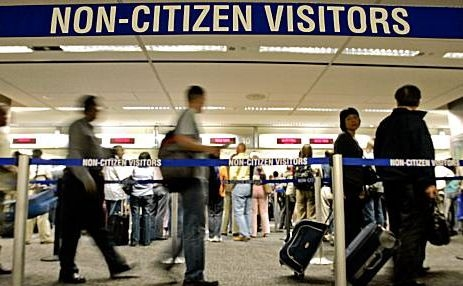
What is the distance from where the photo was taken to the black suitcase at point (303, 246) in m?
3.15

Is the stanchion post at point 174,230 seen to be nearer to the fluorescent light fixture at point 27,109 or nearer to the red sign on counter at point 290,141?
the fluorescent light fixture at point 27,109

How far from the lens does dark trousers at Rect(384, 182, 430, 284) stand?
262cm

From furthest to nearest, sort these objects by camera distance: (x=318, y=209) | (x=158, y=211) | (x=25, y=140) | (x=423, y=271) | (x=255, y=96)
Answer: (x=25, y=140), (x=255, y=96), (x=158, y=211), (x=318, y=209), (x=423, y=271)

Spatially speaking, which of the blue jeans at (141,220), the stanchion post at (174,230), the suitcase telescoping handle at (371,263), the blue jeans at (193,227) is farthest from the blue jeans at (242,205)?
the suitcase telescoping handle at (371,263)

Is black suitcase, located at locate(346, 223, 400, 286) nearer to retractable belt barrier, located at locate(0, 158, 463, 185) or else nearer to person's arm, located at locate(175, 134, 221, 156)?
retractable belt barrier, located at locate(0, 158, 463, 185)

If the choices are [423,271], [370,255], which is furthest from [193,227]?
[423,271]

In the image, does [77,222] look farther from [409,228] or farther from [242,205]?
[242,205]

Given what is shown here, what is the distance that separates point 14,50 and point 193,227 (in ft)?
14.6

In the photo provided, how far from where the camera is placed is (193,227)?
2.77m

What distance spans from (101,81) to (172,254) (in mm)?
4881

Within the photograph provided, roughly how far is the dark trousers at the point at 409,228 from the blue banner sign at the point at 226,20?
1.13 m

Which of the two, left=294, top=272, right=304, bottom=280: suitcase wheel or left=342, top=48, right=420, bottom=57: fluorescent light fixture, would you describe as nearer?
left=294, top=272, right=304, bottom=280: suitcase wheel

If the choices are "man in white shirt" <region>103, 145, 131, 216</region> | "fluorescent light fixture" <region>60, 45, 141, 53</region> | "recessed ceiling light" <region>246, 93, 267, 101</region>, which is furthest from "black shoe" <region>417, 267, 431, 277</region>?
"recessed ceiling light" <region>246, 93, 267, 101</region>

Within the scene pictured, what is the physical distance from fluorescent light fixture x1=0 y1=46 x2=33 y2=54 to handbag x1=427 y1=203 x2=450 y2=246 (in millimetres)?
5316
